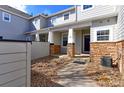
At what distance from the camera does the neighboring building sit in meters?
8.40

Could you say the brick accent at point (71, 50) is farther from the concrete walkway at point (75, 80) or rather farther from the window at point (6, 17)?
the window at point (6, 17)

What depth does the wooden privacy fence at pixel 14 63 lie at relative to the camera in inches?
80.4

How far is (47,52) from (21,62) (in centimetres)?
1124

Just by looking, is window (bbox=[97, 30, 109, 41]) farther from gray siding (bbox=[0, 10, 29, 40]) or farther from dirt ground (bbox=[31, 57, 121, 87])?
gray siding (bbox=[0, 10, 29, 40])

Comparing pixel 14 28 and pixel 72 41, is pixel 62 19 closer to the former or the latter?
pixel 72 41

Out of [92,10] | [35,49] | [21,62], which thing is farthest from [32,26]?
[21,62]

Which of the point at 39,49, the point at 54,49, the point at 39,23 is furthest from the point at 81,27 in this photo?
the point at 39,23

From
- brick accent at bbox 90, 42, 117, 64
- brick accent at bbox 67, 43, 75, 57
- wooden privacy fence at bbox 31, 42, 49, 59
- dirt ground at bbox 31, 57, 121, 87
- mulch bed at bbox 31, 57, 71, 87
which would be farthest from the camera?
brick accent at bbox 67, 43, 75, 57

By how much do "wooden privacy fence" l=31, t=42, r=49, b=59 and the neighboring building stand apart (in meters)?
0.80

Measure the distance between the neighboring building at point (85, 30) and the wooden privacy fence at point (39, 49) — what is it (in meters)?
0.80

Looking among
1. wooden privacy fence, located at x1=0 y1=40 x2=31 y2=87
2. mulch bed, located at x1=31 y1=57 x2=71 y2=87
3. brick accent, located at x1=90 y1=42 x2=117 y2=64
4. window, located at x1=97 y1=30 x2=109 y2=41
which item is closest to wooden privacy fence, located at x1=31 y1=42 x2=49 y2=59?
mulch bed, located at x1=31 y1=57 x2=71 y2=87

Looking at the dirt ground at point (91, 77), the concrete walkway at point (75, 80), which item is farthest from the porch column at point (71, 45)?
the concrete walkway at point (75, 80)

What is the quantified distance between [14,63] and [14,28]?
16.1 m

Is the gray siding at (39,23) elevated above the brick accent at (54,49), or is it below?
above
